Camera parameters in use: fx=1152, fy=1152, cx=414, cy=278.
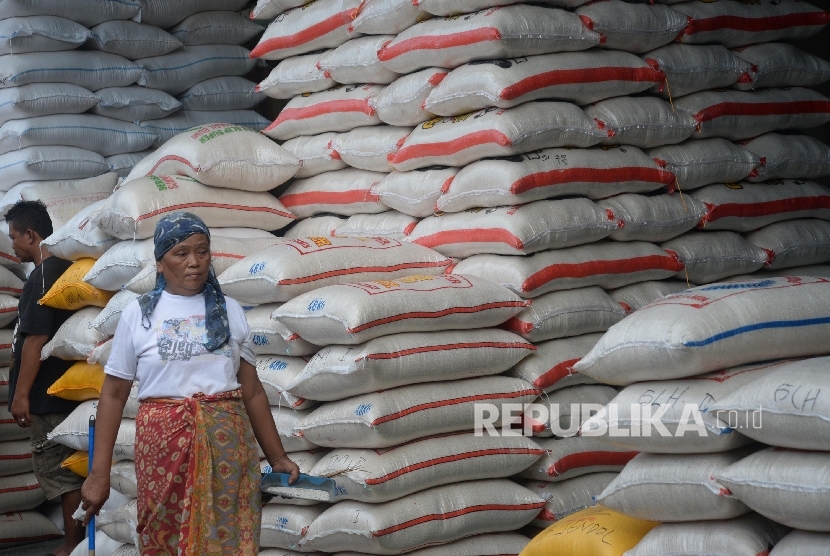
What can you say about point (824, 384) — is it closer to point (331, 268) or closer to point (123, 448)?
point (331, 268)

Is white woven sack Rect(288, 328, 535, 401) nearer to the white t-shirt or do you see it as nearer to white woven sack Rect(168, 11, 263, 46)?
the white t-shirt

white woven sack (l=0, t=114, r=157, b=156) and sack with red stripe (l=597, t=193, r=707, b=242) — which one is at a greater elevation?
white woven sack (l=0, t=114, r=157, b=156)

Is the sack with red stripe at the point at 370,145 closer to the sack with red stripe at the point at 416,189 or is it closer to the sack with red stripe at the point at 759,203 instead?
the sack with red stripe at the point at 416,189

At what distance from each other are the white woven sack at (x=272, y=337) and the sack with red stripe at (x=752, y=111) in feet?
6.35

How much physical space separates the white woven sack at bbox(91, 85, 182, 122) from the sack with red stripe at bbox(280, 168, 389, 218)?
147 cm

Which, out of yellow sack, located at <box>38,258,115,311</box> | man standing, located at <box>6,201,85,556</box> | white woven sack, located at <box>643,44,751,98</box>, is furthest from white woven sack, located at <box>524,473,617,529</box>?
man standing, located at <box>6,201,85,556</box>

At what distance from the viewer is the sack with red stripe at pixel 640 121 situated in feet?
15.5

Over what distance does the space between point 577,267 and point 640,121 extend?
2.39ft

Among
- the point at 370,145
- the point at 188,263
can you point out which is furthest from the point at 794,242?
the point at 188,263

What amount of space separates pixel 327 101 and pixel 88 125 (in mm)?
1771

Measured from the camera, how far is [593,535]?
353cm

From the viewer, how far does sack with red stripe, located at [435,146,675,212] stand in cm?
445

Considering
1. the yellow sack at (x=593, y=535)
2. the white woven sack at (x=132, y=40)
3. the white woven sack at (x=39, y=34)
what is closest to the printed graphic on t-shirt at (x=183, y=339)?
the yellow sack at (x=593, y=535)

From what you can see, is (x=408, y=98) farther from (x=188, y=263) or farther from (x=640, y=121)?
(x=188, y=263)
